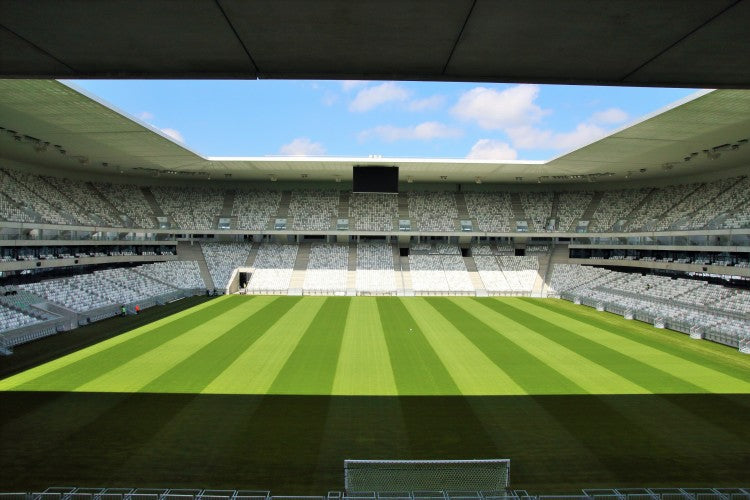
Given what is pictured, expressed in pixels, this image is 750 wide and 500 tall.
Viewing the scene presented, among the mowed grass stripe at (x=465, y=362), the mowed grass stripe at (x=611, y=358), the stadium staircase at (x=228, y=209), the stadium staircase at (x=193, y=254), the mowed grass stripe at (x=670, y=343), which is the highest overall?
the stadium staircase at (x=228, y=209)

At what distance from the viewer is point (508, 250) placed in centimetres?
4775

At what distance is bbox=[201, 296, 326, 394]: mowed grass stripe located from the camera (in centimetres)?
1465

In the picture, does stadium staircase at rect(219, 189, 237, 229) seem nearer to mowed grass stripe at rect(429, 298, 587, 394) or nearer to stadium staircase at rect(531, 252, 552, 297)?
mowed grass stripe at rect(429, 298, 587, 394)

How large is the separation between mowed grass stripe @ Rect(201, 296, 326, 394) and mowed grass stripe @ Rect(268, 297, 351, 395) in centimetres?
33

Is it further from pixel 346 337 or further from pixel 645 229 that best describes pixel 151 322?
pixel 645 229

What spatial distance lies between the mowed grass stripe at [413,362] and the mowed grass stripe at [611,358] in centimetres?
660

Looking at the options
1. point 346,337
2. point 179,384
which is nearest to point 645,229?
point 346,337

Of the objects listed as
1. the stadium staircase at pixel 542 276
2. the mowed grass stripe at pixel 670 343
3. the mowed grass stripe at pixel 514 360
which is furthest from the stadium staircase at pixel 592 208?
the mowed grass stripe at pixel 514 360

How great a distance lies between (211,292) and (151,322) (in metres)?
14.0

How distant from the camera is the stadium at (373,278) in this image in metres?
4.44

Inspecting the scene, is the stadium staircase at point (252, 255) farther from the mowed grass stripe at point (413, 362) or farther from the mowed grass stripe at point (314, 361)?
the mowed grass stripe at point (413, 362)

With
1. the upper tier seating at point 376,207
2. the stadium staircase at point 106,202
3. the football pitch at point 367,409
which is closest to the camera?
the football pitch at point 367,409

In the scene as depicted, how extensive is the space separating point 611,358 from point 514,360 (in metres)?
4.20

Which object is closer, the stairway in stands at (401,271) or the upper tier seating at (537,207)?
the stairway in stands at (401,271)
